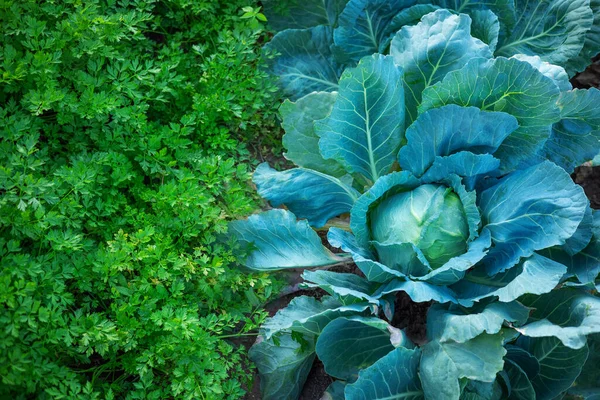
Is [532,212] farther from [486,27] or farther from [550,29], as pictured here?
[550,29]

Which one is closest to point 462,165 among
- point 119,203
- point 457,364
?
point 457,364

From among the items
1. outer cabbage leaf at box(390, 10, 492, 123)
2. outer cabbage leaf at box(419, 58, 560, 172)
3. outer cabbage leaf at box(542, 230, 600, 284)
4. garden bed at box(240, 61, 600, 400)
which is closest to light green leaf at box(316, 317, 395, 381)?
garden bed at box(240, 61, 600, 400)

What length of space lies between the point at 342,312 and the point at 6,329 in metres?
1.24

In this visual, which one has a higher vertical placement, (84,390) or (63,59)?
(63,59)

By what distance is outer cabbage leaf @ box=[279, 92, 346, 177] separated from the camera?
2.60m

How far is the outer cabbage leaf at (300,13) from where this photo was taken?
311cm

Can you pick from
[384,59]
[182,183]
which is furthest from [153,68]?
[384,59]

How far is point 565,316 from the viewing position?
244 centimetres

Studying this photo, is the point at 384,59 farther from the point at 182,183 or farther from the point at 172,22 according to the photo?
the point at 172,22

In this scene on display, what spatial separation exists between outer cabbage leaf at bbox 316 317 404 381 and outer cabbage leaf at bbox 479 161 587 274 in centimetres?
54

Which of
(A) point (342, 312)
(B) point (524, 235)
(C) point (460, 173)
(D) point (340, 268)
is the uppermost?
(C) point (460, 173)

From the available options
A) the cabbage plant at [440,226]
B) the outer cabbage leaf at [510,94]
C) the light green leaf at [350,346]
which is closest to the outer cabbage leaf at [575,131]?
the cabbage plant at [440,226]

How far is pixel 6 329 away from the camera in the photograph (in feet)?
6.47

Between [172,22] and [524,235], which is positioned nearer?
[524,235]
